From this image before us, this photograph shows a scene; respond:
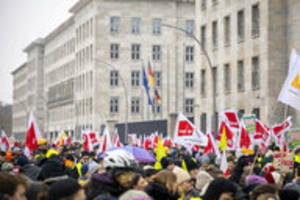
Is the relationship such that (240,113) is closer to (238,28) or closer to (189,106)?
(238,28)

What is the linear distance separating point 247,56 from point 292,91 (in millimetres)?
27230

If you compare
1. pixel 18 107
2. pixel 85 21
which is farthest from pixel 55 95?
pixel 18 107

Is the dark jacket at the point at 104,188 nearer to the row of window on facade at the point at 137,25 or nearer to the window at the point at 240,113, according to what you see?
the window at the point at 240,113

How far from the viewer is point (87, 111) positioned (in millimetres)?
81938

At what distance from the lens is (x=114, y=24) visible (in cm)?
7938

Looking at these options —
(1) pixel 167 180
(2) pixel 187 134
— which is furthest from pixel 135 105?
(1) pixel 167 180

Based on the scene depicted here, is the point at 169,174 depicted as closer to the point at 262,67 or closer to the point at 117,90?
the point at 262,67

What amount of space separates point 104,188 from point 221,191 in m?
1.09

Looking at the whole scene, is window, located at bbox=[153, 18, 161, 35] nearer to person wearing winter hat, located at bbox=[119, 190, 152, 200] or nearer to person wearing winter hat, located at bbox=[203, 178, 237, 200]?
person wearing winter hat, located at bbox=[203, 178, 237, 200]

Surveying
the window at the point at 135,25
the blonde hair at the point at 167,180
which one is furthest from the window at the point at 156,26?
the blonde hair at the point at 167,180

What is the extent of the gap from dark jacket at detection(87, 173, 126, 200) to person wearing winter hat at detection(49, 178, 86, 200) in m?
0.84

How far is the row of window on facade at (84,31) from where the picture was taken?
81.1 meters

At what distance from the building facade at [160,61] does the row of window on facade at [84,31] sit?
0.10 m

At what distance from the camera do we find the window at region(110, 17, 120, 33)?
79.1 meters
